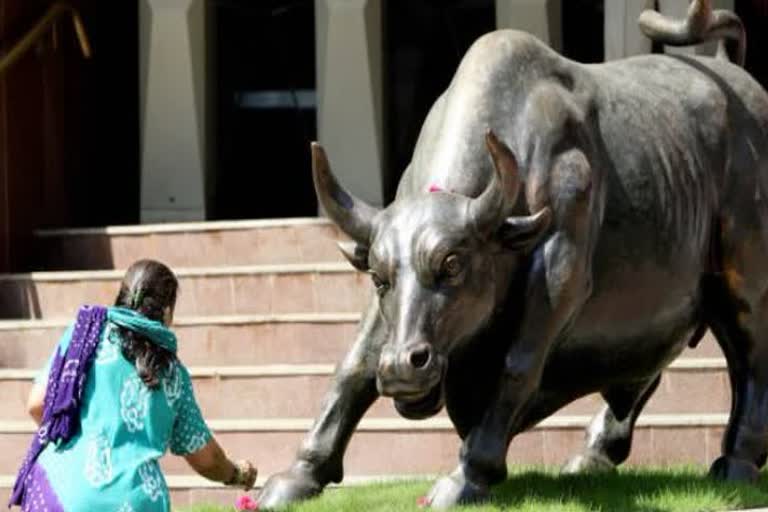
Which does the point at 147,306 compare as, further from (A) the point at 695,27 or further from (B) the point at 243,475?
(A) the point at 695,27

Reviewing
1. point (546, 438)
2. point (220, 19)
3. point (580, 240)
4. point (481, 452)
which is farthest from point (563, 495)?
point (220, 19)

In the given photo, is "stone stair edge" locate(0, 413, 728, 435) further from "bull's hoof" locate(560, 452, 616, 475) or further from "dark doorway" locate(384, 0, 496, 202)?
"dark doorway" locate(384, 0, 496, 202)

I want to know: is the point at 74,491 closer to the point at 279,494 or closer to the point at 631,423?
the point at 279,494

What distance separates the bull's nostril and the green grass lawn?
59 cm

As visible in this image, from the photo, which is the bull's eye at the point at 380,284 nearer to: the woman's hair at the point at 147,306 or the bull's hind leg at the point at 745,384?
the woman's hair at the point at 147,306

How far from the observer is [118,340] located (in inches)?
244

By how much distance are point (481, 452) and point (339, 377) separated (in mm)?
679

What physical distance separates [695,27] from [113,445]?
11.1ft

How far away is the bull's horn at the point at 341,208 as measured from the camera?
6582mm

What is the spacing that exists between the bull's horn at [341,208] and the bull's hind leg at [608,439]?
183cm

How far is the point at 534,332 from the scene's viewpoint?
22.3 feet

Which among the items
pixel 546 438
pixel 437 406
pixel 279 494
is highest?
pixel 437 406

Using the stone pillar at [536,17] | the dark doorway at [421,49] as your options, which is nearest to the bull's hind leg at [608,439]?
the stone pillar at [536,17]

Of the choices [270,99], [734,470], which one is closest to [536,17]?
[270,99]
